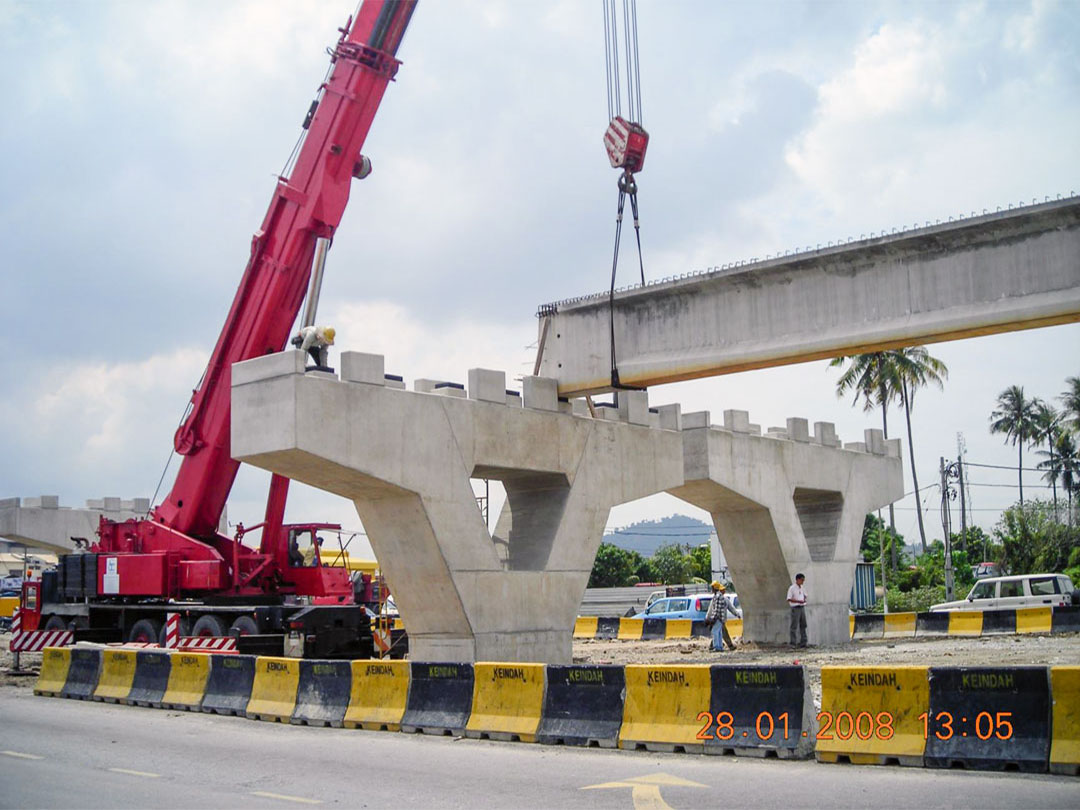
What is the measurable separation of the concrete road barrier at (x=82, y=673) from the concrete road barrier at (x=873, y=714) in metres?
12.6

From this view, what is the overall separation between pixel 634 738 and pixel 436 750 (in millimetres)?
2225

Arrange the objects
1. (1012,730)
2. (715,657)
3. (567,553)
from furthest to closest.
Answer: (715,657)
(567,553)
(1012,730)

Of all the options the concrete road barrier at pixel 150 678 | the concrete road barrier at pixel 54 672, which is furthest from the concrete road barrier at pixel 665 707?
the concrete road barrier at pixel 54 672

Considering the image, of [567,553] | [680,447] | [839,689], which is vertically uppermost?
[680,447]

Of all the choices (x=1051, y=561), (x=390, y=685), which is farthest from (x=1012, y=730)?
(x=1051, y=561)

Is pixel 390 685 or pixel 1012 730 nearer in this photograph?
pixel 1012 730

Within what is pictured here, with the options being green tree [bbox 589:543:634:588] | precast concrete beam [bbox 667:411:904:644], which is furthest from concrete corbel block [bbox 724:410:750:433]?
green tree [bbox 589:543:634:588]

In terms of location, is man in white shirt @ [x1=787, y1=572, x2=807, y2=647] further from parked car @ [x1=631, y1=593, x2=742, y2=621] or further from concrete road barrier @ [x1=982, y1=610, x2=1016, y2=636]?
parked car @ [x1=631, y1=593, x2=742, y2=621]

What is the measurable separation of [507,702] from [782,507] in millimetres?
13714

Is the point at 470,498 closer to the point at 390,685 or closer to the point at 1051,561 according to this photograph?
the point at 390,685

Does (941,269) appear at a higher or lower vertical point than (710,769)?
higher

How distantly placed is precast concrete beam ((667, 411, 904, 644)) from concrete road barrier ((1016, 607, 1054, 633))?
13.8 feet

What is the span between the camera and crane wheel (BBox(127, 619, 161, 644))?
874 inches

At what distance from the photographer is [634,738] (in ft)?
39.9
